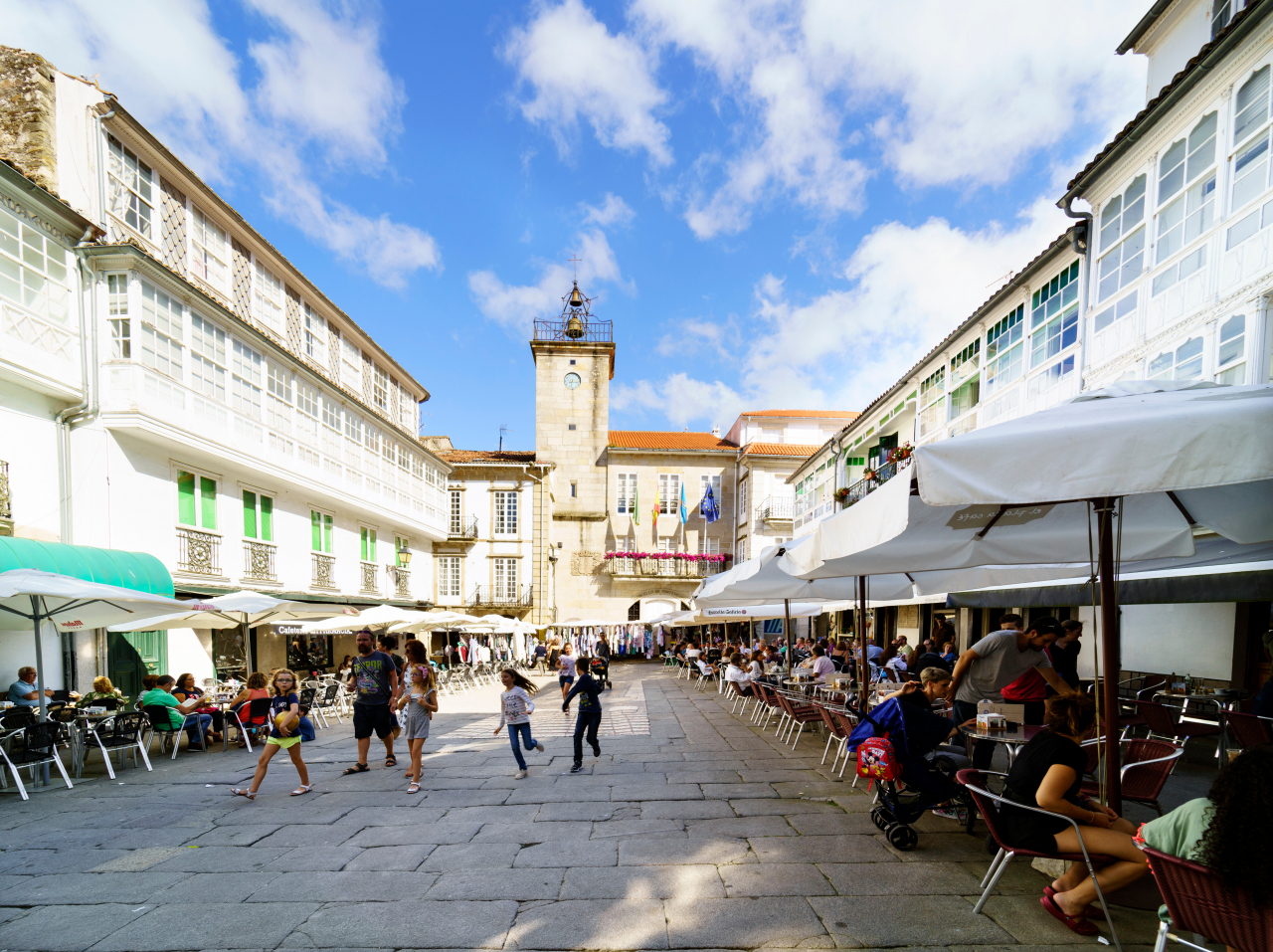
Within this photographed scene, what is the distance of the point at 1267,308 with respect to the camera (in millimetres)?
7438

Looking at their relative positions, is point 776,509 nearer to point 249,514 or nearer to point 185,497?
point 249,514

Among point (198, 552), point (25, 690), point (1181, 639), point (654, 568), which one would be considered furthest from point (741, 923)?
point (654, 568)

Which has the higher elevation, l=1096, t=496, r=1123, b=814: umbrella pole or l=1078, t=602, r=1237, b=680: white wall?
l=1096, t=496, r=1123, b=814: umbrella pole

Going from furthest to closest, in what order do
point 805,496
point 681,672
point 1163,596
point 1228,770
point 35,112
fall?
1. point 805,496
2. point 681,672
3. point 35,112
4. point 1163,596
5. point 1228,770

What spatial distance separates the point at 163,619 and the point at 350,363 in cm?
1320

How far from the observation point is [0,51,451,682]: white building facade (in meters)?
11.5

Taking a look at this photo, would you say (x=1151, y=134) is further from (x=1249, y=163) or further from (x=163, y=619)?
(x=163, y=619)

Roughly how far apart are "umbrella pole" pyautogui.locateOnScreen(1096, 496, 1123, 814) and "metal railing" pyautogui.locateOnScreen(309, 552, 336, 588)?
1932cm

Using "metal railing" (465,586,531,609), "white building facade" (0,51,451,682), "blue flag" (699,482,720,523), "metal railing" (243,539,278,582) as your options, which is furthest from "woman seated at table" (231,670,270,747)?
"blue flag" (699,482,720,523)

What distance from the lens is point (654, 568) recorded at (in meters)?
34.9

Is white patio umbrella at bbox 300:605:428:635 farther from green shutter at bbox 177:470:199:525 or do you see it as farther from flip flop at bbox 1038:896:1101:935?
flip flop at bbox 1038:896:1101:935

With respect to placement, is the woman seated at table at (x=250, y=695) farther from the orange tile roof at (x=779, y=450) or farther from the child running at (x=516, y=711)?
the orange tile roof at (x=779, y=450)

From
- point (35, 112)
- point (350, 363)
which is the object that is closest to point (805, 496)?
point (350, 363)

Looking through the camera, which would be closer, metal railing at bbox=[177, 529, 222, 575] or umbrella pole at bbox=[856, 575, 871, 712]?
umbrella pole at bbox=[856, 575, 871, 712]
